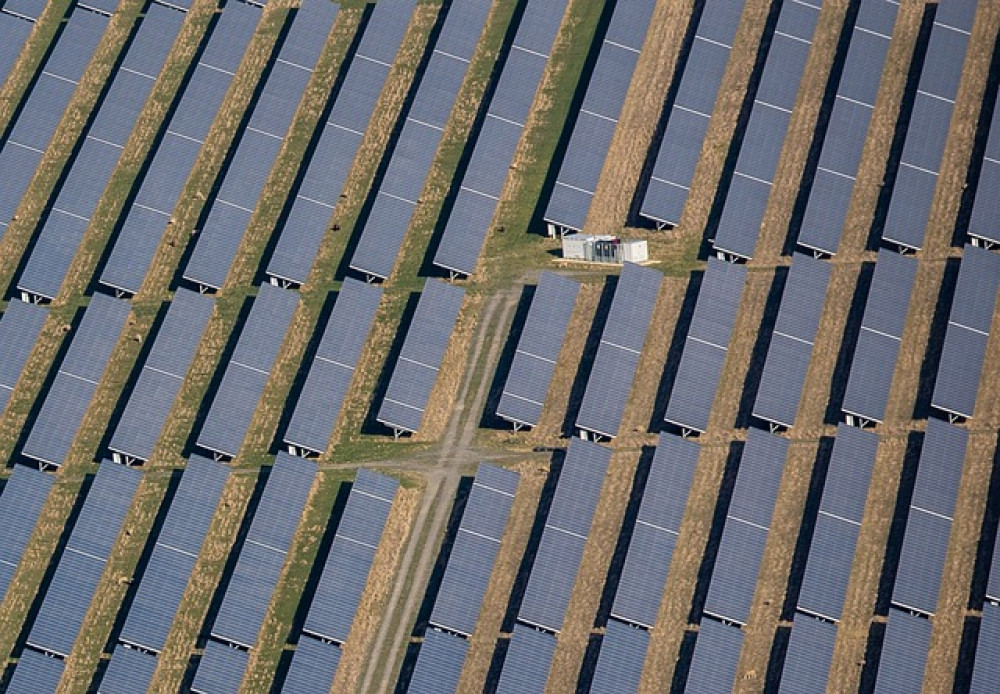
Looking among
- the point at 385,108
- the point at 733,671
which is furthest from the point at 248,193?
the point at 733,671

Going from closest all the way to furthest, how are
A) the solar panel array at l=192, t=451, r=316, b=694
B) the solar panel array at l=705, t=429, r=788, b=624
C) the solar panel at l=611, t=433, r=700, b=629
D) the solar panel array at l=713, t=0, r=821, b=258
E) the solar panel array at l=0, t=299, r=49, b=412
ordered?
1. the solar panel array at l=192, t=451, r=316, b=694
2. the solar panel array at l=705, t=429, r=788, b=624
3. the solar panel at l=611, t=433, r=700, b=629
4. the solar panel array at l=0, t=299, r=49, b=412
5. the solar panel array at l=713, t=0, r=821, b=258

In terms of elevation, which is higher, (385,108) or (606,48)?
(606,48)

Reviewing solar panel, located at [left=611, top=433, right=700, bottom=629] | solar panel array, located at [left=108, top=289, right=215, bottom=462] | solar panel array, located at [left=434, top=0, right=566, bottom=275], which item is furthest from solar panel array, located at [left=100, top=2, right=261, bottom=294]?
solar panel, located at [left=611, top=433, right=700, bottom=629]

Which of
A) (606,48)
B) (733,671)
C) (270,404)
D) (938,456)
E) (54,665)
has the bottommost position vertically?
(54,665)

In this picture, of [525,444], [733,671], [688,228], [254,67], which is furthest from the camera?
[254,67]

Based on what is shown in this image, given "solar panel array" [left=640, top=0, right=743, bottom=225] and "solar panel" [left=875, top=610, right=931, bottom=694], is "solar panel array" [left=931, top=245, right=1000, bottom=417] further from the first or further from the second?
"solar panel array" [left=640, top=0, right=743, bottom=225]

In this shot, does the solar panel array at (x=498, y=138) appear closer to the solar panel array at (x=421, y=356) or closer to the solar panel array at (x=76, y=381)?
the solar panel array at (x=421, y=356)

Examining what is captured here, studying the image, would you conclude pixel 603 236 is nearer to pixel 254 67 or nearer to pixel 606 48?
pixel 606 48
